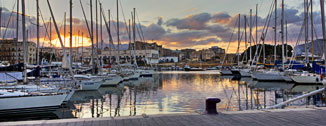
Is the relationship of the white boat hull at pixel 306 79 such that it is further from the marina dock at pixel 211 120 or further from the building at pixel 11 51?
the building at pixel 11 51

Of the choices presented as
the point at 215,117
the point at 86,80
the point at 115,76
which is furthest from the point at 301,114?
the point at 115,76

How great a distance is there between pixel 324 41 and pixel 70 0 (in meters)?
27.5

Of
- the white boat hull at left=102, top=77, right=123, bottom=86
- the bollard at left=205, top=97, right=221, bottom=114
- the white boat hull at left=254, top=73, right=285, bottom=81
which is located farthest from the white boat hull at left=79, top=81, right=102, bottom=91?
the white boat hull at left=254, top=73, right=285, bottom=81

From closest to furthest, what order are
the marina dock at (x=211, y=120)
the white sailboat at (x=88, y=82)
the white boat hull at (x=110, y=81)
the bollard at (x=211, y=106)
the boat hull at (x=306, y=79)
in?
the marina dock at (x=211, y=120), the bollard at (x=211, y=106), the white sailboat at (x=88, y=82), the white boat hull at (x=110, y=81), the boat hull at (x=306, y=79)

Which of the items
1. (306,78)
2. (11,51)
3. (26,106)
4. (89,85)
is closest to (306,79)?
(306,78)

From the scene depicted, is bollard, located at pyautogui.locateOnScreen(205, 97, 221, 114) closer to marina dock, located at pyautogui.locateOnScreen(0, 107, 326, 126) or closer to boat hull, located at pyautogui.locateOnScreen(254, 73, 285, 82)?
marina dock, located at pyautogui.locateOnScreen(0, 107, 326, 126)

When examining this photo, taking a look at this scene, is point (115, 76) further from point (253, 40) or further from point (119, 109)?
point (253, 40)

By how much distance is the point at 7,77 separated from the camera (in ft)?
95.0

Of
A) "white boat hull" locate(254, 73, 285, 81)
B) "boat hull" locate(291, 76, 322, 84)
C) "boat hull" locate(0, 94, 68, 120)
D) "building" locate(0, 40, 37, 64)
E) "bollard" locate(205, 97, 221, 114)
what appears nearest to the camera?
"bollard" locate(205, 97, 221, 114)

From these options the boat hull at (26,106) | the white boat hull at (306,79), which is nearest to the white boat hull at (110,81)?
the boat hull at (26,106)

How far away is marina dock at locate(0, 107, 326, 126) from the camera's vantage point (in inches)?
396

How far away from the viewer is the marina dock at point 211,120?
10.1m

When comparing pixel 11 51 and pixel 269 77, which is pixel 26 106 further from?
pixel 11 51

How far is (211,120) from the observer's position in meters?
10.7
